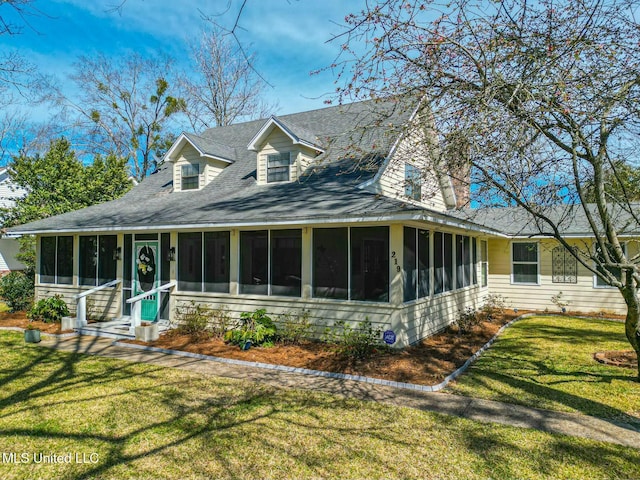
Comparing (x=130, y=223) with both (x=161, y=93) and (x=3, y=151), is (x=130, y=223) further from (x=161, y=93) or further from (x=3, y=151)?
(x=3, y=151)

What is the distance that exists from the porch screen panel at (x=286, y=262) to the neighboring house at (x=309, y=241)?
0.08 ft

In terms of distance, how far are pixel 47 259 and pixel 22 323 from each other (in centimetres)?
250

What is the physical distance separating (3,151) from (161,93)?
10027mm

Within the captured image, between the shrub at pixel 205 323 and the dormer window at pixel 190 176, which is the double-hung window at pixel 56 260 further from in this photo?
the shrub at pixel 205 323

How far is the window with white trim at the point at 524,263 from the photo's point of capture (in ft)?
47.6

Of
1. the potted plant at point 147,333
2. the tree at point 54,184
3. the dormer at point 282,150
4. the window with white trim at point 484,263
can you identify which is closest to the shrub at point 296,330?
the potted plant at point 147,333

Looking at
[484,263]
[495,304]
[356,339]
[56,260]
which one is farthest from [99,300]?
[495,304]

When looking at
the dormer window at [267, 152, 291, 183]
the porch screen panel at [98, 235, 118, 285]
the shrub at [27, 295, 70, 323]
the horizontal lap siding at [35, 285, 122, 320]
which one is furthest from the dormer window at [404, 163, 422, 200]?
the shrub at [27, 295, 70, 323]

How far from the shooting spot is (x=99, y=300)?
12.2m

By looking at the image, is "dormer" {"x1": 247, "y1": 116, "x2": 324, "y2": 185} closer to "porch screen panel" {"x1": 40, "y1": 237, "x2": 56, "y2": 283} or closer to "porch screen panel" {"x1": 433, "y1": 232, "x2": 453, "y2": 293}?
"porch screen panel" {"x1": 433, "y1": 232, "x2": 453, "y2": 293}

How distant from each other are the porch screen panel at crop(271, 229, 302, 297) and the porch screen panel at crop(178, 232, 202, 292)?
225 centimetres

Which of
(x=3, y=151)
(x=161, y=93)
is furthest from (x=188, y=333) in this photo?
(x=3, y=151)

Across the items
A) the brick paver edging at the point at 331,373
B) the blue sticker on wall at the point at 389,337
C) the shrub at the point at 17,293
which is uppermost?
the shrub at the point at 17,293

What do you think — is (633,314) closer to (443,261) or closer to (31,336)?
(443,261)
